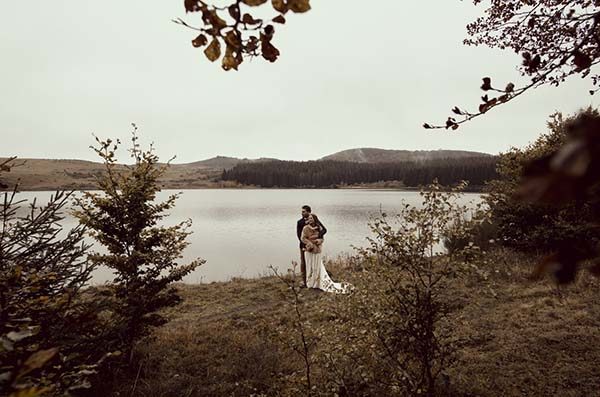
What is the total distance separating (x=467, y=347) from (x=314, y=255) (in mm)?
5483

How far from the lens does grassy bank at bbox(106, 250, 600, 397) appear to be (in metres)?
4.66

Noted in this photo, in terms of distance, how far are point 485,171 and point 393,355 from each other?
303 ft

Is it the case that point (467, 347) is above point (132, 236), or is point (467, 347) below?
below

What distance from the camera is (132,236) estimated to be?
6.27 m

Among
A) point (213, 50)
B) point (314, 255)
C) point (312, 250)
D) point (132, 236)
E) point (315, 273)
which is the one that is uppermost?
point (213, 50)

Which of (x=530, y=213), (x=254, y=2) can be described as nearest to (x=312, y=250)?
(x=530, y=213)

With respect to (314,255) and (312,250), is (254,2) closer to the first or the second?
(312,250)

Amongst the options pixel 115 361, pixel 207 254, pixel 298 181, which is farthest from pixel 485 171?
pixel 115 361

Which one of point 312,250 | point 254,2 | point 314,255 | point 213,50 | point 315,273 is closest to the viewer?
point 254,2

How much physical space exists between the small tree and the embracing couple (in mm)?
4639

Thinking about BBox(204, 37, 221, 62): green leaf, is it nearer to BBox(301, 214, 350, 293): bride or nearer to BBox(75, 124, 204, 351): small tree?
BBox(75, 124, 204, 351): small tree

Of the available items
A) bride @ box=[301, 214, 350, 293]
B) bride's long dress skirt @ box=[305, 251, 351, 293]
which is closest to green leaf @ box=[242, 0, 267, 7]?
bride @ box=[301, 214, 350, 293]

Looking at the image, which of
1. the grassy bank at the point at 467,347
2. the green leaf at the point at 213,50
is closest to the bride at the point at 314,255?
the grassy bank at the point at 467,347

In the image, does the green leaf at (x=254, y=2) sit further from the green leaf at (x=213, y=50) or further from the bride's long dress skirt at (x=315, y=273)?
the bride's long dress skirt at (x=315, y=273)
